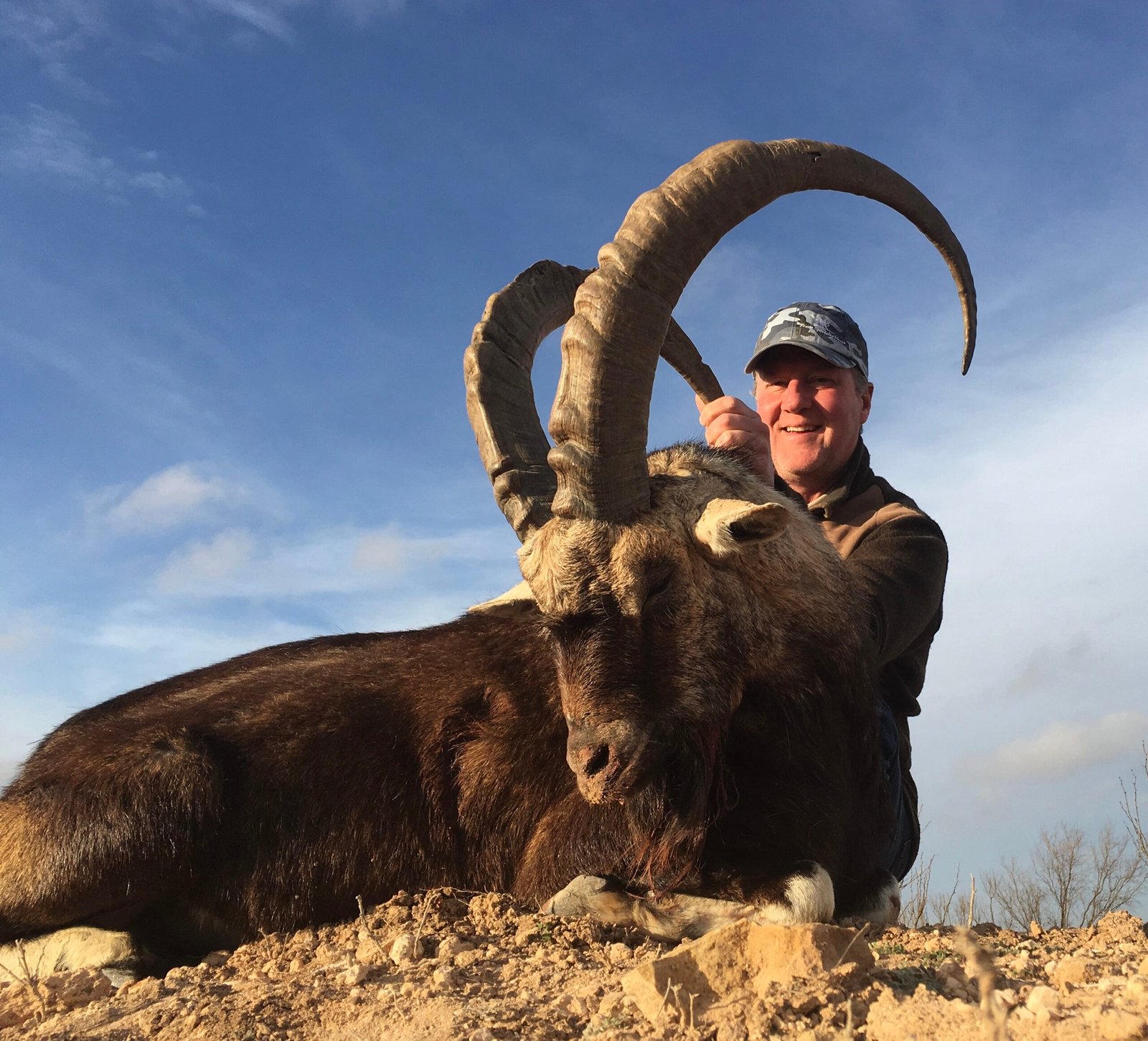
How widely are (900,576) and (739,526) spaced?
4.72 ft

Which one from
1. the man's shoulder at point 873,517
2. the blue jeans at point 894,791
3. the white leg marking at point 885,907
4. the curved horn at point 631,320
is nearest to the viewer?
the curved horn at point 631,320

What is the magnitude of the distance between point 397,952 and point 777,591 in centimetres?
212

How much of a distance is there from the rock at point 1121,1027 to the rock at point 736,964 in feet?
2.14

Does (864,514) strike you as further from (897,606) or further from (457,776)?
(457,776)

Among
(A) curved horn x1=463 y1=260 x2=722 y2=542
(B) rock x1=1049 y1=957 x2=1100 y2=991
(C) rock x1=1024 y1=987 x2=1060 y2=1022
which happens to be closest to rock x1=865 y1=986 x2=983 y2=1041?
(C) rock x1=1024 y1=987 x2=1060 y2=1022

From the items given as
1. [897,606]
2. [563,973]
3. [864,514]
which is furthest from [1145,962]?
[864,514]

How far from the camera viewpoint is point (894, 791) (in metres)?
5.43

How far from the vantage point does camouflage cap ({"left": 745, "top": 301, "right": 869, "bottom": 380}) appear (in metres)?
6.41

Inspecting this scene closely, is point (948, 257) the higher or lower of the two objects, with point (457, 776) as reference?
higher

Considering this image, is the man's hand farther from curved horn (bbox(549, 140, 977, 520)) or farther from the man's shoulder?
curved horn (bbox(549, 140, 977, 520))

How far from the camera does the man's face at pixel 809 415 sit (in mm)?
6547

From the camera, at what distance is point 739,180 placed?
14.6 ft

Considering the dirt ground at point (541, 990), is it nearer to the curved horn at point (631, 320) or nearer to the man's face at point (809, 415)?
the curved horn at point (631, 320)

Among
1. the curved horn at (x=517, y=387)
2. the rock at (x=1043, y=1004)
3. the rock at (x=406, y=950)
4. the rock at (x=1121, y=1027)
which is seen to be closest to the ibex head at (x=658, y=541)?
the curved horn at (x=517, y=387)
